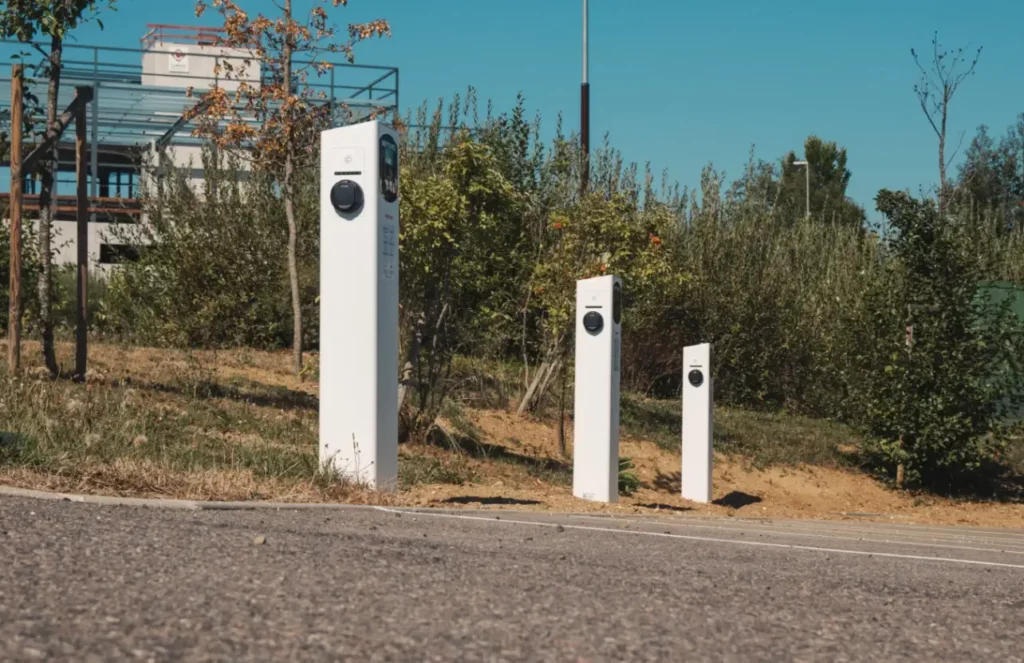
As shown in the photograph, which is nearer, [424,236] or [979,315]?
[424,236]

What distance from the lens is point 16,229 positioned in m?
12.2

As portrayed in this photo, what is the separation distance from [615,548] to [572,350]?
41.5 feet

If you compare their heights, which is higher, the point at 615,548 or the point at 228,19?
the point at 228,19

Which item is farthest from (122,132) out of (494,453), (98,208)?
(494,453)

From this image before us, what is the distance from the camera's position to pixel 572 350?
18594 mm

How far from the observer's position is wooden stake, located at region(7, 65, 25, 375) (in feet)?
40.1

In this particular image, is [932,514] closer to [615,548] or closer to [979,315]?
[979,315]

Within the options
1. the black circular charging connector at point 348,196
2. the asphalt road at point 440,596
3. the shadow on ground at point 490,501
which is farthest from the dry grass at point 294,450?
the black circular charging connector at point 348,196

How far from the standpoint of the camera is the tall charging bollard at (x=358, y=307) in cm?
860

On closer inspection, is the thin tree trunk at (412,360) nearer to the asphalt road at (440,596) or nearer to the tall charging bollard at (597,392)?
the tall charging bollard at (597,392)

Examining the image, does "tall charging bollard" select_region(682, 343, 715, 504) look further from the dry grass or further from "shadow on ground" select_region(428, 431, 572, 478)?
"shadow on ground" select_region(428, 431, 572, 478)

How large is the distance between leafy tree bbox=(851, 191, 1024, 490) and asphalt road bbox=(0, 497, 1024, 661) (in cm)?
1258

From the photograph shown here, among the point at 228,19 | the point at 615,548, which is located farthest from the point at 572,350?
the point at 615,548

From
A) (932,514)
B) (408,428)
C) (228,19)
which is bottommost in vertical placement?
(932,514)
